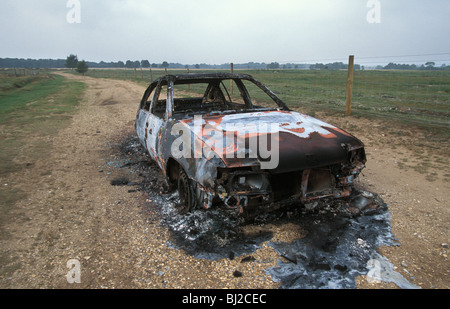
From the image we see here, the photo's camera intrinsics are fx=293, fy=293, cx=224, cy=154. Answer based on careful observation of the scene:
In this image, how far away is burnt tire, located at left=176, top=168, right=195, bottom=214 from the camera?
328 cm

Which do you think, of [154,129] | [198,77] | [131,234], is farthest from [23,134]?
[131,234]

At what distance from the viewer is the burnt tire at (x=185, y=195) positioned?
3.28m

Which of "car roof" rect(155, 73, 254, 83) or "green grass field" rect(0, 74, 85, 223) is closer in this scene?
"car roof" rect(155, 73, 254, 83)

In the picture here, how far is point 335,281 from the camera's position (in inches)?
93.5

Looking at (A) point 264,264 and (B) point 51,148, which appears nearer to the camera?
(A) point 264,264

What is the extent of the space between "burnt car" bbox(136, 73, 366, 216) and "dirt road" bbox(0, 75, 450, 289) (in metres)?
0.50

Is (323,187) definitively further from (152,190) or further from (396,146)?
(396,146)

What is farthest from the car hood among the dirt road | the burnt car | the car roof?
the car roof

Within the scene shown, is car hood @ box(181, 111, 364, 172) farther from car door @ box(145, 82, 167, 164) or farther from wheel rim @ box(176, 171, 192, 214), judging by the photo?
car door @ box(145, 82, 167, 164)

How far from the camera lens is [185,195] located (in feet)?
11.4

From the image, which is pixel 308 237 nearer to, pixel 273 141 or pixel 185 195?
pixel 273 141
